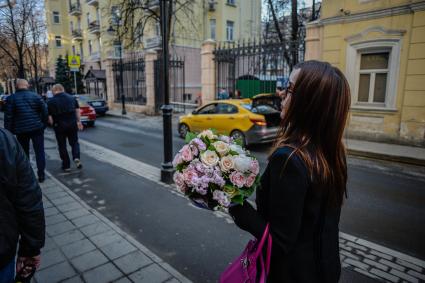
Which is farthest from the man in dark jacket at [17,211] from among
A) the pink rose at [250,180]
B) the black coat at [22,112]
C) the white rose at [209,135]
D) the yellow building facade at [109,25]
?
the yellow building facade at [109,25]

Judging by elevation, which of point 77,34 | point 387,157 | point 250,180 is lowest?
point 387,157

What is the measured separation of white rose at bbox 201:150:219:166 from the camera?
146cm

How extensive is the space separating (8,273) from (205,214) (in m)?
3.15

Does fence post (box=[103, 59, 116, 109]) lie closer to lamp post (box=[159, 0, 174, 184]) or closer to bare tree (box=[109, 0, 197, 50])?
bare tree (box=[109, 0, 197, 50])

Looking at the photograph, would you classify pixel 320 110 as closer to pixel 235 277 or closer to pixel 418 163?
pixel 235 277

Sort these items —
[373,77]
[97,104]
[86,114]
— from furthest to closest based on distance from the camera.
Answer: [97,104] → [86,114] → [373,77]

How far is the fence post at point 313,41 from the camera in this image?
462 inches

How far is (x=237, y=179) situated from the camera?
1.42 m

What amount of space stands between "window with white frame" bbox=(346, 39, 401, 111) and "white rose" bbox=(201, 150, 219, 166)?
1074 cm

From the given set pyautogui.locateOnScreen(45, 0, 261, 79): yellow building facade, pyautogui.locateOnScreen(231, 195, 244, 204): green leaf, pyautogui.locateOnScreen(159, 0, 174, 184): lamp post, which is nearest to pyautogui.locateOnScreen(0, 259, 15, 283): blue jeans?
pyautogui.locateOnScreen(231, 195, 244, 204): green leaf

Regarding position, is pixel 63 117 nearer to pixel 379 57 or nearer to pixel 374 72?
pixel 374 72

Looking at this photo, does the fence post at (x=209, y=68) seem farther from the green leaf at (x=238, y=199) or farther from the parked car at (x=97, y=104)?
the green leaf at (x=238, y=199)

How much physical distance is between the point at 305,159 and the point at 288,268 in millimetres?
547

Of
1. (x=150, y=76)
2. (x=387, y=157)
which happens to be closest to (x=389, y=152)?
(x=387, y=157)
